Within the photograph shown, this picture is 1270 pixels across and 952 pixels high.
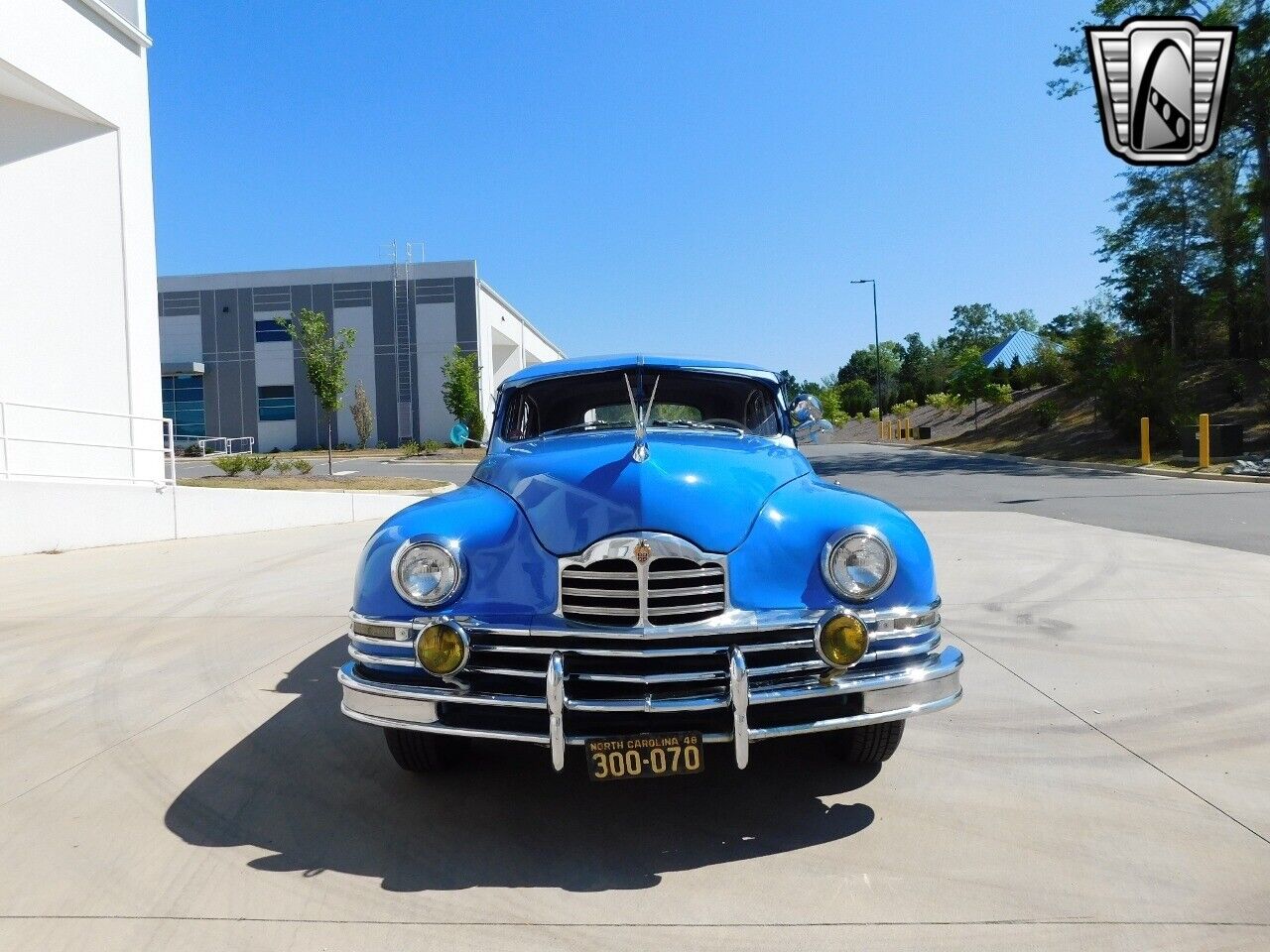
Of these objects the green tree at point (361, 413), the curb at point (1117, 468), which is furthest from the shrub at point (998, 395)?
the green tree at point (361, 413)

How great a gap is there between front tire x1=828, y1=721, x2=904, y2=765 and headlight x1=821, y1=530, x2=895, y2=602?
2.15 ft

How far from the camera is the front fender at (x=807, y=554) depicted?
293cm

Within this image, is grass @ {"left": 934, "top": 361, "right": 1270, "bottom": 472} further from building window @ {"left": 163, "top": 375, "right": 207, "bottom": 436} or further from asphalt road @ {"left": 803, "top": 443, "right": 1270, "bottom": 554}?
building window @ {"left": 163, "top": 375, "right": 207, "bottom": 436}

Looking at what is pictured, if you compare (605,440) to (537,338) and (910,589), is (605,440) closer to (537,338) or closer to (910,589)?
(910,589)

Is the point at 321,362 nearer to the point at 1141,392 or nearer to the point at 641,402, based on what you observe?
the point at 641,402

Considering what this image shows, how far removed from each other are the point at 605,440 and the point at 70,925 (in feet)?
7.84

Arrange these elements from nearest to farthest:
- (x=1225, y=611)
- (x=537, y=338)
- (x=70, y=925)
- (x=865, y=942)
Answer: (x=865, y=942)
(x=70, y=925)
(x=1225, y=611)
(x=537, y=338)

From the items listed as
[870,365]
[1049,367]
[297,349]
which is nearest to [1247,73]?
[1049,367]

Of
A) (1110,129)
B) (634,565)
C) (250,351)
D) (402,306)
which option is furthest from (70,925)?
(250,351)

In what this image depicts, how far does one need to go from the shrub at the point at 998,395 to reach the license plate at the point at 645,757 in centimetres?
3980

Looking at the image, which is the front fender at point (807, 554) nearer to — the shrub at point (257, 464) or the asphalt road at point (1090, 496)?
the asphalt road at point (1090, 496)

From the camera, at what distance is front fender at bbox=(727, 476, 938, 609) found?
2.93 meters

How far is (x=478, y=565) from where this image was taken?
9.87 ft

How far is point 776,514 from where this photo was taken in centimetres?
311
